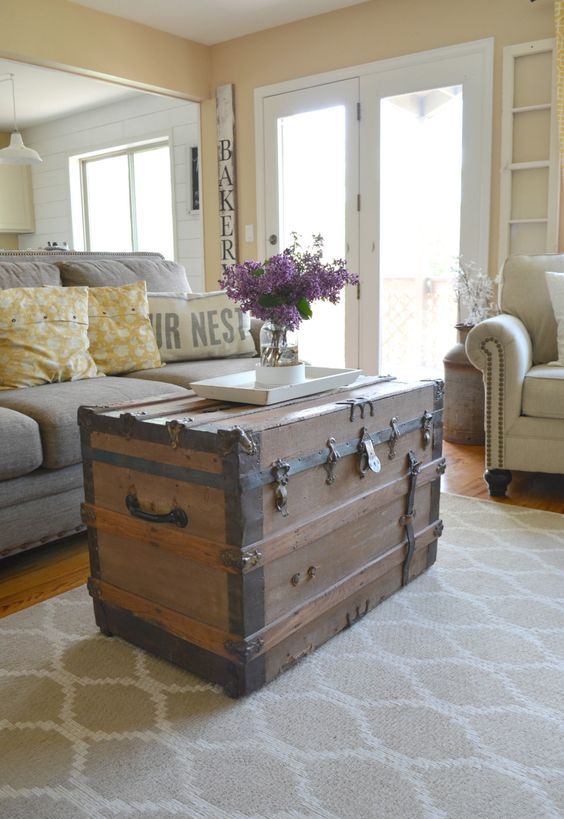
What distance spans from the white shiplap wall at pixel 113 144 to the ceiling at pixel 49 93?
0.46 feet

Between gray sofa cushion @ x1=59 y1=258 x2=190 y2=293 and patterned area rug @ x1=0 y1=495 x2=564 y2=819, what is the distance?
5.23 feet

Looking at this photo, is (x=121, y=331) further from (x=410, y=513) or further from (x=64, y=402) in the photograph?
(x=410, y=513)

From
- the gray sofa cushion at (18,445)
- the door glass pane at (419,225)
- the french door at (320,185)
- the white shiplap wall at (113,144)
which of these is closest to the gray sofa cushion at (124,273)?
the gray sofa cushion at (18,445)

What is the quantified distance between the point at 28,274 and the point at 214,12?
289cm

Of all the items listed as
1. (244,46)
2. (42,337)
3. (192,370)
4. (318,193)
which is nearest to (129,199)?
(244,46)

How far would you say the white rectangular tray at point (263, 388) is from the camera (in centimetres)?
171

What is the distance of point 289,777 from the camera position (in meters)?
1.24

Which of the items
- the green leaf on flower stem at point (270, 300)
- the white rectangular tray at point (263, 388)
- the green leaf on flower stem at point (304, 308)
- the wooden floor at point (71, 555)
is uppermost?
the green leaf on flower stem at point (270, 300)

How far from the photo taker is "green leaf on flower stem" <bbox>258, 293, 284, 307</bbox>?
1.79 metres

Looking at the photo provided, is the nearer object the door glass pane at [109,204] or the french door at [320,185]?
the french door at [320,185]

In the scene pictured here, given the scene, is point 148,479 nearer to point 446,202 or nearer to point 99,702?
point 99,702

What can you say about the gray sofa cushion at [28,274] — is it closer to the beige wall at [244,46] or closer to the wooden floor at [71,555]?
the wooden floor at [71,555]

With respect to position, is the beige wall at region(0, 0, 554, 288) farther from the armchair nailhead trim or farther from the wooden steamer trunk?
the wooden steamer trunk

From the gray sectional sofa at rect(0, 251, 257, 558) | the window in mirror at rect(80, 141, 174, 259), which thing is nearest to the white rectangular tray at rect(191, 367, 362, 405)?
the gray sectional sofa at rect(0, 251, 257, 558)
